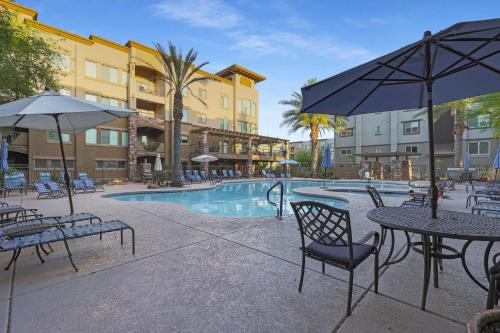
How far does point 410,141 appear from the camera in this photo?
29.2m

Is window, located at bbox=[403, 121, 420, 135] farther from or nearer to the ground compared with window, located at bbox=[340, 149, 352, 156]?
farther from the ground

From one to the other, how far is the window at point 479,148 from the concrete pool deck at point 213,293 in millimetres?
29715

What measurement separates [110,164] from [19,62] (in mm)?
11254

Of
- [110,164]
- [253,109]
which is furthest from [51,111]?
[253,109]

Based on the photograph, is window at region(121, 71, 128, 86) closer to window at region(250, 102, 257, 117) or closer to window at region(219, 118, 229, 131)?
window at region(219, 118, 229, 131)

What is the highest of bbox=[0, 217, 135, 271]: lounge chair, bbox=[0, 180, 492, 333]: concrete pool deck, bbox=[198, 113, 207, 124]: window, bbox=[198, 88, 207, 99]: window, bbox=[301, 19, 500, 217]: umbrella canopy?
bbox=[198, 88, 207, 99]: window

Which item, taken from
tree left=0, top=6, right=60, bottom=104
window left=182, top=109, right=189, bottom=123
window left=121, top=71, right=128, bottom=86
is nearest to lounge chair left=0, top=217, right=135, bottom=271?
tree left=0, top=6, right=60, bottom=104

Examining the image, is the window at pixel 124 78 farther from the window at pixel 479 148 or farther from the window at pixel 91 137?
the window at pixel 479 148

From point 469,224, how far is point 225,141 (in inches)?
1126

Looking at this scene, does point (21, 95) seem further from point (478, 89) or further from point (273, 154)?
point (273, 154)

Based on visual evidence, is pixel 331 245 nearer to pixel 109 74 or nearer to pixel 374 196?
pixel 374 196

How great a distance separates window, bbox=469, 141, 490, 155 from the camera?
2502 centimetres

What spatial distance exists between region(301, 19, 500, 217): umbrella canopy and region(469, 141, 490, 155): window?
99.6 feet

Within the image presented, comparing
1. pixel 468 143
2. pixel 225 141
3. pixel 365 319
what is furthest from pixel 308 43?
pixel 468 143
